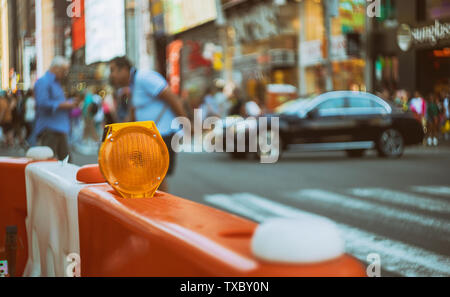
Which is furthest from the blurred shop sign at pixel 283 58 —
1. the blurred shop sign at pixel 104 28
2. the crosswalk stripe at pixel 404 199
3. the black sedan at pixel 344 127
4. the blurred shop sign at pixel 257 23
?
the blurred shop sign at pixel 104 28

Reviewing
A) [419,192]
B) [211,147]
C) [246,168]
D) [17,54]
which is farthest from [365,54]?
[17,54]

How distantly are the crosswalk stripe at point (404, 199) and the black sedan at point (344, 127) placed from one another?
524 centimetres

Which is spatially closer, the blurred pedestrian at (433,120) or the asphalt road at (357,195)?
the asphalt road at (357,195)

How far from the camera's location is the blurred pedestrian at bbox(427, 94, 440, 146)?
19734 millimetres

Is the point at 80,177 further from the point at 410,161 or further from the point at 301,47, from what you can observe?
the point at 301,47

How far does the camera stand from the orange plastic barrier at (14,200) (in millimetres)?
3072

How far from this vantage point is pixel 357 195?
8.66 meters

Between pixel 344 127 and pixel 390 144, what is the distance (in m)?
1.11

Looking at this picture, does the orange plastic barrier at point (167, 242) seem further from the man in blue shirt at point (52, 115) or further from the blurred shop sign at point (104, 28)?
the man in blue shirt at point (52, 115)

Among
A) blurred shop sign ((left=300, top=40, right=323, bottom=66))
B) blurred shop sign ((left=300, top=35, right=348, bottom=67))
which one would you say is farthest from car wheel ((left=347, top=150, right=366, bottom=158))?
blurred shop sign ((left=300, top=40, right=323, bottom=66))

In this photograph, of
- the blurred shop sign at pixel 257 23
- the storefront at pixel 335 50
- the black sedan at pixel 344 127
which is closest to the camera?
the black sedan at pixel 344 127

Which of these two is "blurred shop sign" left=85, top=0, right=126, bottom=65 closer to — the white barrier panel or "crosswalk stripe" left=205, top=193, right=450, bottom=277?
the white barrier panel

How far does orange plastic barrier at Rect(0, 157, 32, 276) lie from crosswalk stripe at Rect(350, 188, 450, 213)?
198 inches
